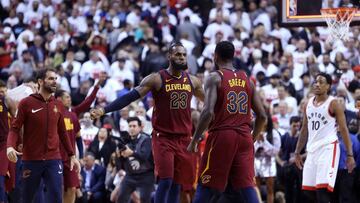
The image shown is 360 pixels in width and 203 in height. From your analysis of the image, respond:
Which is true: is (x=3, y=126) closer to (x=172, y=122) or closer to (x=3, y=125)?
(x=3, y=125)

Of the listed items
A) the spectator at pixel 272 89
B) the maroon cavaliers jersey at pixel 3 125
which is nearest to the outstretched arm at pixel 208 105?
the maroon cavaliers jersey at pixel 3 125

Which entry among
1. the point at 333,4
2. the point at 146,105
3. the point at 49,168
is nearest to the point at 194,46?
the point at 146,105

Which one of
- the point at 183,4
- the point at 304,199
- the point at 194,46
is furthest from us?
the point at 183,4

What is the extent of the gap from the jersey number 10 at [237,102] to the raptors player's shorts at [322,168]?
254 centimetres

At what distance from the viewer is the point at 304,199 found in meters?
17.6

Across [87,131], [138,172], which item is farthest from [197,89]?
[87,131]

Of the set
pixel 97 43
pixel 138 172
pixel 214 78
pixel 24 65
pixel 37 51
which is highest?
pixel 97 43

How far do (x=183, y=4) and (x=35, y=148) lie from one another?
17003 mm

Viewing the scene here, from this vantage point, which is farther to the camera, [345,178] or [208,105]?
[345,178]

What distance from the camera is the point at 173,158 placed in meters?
12.6

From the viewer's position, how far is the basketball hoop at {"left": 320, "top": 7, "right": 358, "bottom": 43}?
15.5m

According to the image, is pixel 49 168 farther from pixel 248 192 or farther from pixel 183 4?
pixel 183 4

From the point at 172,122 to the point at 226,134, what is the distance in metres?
1.38

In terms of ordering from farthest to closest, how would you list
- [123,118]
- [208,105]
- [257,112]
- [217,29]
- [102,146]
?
[217,29] → [123,118] → [102,146] → [257,112] → [208,105]
